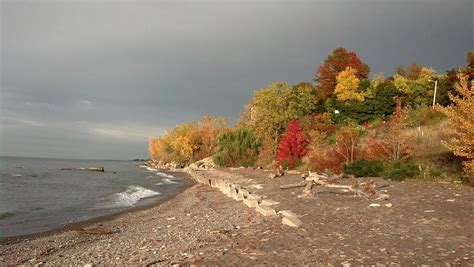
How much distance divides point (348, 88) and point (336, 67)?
28.6 feet

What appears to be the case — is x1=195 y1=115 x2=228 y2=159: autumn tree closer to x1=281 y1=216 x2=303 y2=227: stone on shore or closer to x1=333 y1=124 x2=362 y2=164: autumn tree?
x1=333 y1=124 x2=362 y2=164: autumn tree

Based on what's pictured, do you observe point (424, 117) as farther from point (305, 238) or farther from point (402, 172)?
point (305, 238)

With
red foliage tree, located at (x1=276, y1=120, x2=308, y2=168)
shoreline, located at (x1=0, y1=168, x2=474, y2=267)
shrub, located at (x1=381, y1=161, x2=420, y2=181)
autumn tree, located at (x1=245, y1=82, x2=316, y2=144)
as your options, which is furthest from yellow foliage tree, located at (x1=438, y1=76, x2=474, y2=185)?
autumn tree, located at (x1=245, y1=82, x2=316, y2=144)

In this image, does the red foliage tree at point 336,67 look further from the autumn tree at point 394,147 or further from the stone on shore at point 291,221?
the stone on shore at point 291,221

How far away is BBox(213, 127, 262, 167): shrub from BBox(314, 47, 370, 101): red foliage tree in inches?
515

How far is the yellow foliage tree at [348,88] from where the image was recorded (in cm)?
5281

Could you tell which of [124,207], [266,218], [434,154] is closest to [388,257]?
[266,218]

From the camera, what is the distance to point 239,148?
59.2 meters

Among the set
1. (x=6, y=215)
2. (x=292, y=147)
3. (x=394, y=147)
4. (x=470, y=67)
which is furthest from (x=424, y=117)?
(x=6, y=215)

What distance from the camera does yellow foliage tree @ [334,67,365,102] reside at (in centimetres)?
5281

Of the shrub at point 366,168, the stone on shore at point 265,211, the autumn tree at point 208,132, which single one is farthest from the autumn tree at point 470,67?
the autumn tree at point 208,132

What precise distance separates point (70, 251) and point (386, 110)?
151 feet

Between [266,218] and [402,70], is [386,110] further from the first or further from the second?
[266,218]

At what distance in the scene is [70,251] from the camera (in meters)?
12.2
